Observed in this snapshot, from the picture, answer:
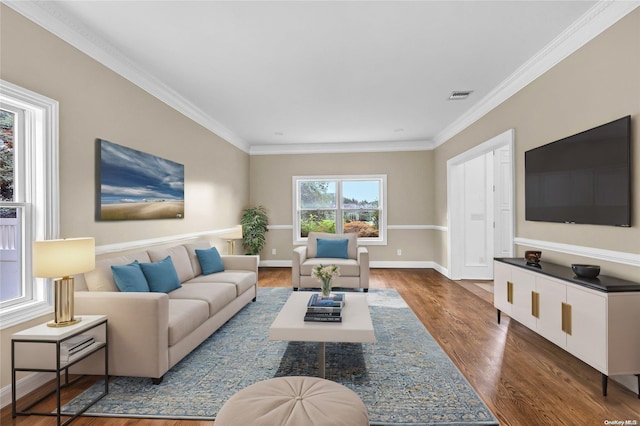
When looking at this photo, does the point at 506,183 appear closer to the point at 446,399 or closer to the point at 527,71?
the point at 527,71

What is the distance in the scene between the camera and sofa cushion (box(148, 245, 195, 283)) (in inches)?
136

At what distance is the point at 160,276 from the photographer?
3.08m

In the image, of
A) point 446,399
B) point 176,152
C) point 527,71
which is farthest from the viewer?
point 176,152

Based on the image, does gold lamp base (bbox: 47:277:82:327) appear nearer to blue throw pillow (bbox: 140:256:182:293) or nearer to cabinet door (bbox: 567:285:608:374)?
blue throw pillow (bbox: 140:256:182:293)

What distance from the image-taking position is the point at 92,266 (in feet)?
7.48

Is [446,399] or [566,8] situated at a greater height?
[566,8]

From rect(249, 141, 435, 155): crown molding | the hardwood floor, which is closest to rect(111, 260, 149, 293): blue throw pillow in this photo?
the hardwood floor

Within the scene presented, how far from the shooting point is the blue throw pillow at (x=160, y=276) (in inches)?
118

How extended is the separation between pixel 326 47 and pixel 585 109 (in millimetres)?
2202

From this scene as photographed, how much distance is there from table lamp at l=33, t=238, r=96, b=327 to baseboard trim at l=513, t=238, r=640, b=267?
3679 millimetres

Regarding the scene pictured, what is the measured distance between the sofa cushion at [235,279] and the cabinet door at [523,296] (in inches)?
113

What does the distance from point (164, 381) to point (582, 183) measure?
356 centimetres

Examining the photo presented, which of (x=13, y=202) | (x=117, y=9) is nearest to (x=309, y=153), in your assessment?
(x=117, y=9)

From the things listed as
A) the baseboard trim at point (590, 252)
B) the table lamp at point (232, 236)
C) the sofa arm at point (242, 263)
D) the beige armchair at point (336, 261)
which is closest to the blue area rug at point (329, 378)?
the sofa arm at point (242, 263)
